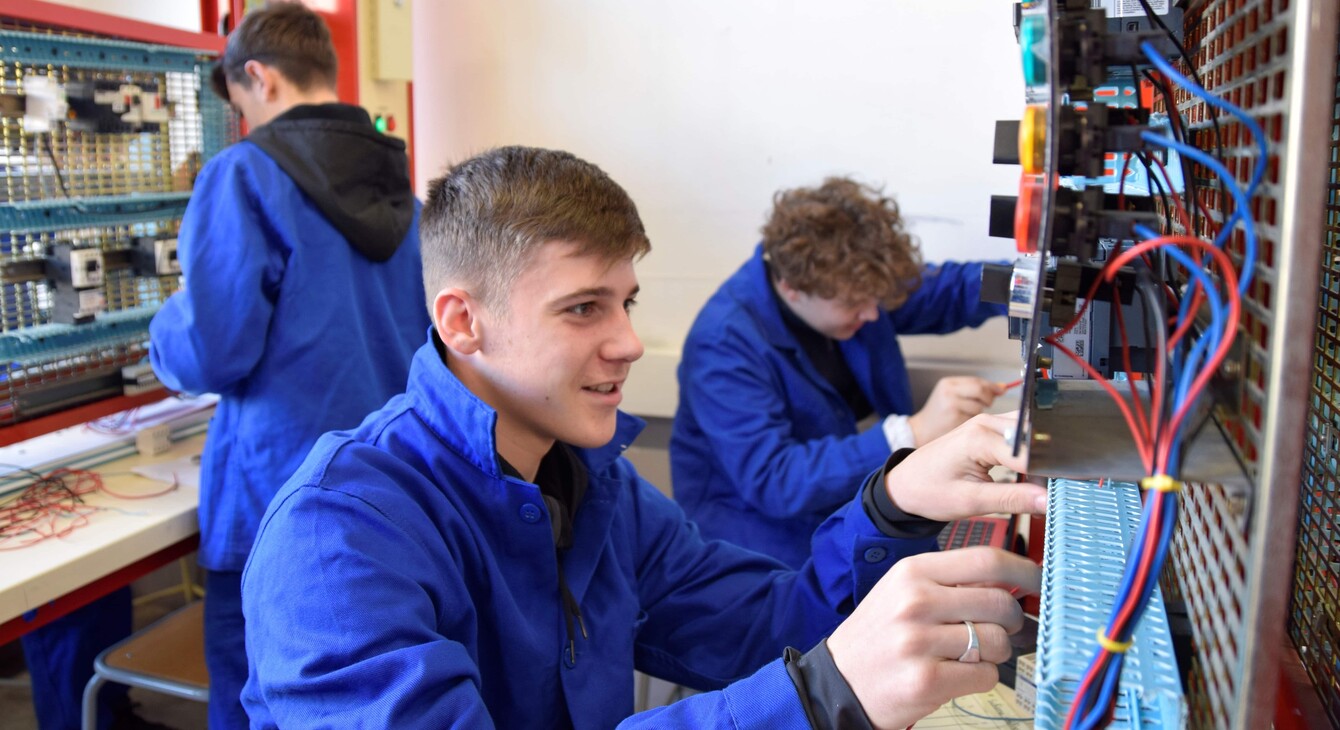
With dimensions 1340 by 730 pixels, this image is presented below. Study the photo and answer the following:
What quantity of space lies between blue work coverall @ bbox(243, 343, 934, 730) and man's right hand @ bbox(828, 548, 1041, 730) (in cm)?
7

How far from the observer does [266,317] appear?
201cm

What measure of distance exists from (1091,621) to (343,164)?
1739 millimetres

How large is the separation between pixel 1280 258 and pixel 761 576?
1.00 m

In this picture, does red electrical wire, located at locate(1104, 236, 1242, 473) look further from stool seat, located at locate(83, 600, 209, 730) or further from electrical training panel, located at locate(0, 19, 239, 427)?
electrical training panel, located at locate(0, 19, 239, 427)

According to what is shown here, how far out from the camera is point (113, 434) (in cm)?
241

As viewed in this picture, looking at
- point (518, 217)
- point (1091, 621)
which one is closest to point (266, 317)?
point (518, 217)

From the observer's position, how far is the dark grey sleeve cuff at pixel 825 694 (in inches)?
36.1

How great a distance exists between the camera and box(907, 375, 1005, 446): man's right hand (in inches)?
80.3

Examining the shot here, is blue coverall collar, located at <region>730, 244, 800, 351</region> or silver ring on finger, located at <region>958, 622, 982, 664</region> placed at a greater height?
blue coverall collar, located at <region>730, 244, 800, 351</region>

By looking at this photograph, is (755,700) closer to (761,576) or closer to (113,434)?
(761,576)

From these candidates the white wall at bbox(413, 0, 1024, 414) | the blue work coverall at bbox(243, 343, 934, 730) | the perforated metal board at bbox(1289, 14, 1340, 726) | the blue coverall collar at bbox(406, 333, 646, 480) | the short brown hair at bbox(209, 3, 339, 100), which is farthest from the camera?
the white wall at bbox(413, 0, 1024, 414)

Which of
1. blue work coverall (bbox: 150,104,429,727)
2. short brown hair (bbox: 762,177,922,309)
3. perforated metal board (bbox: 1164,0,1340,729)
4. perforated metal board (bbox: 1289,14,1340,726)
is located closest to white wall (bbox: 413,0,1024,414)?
short brown hair (bbox: 762,177,922,309)

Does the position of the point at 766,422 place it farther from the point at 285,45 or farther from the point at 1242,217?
the point at 1242,217

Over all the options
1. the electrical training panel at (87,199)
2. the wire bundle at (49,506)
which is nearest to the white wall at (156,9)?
the electrical training panel at (87,199)
